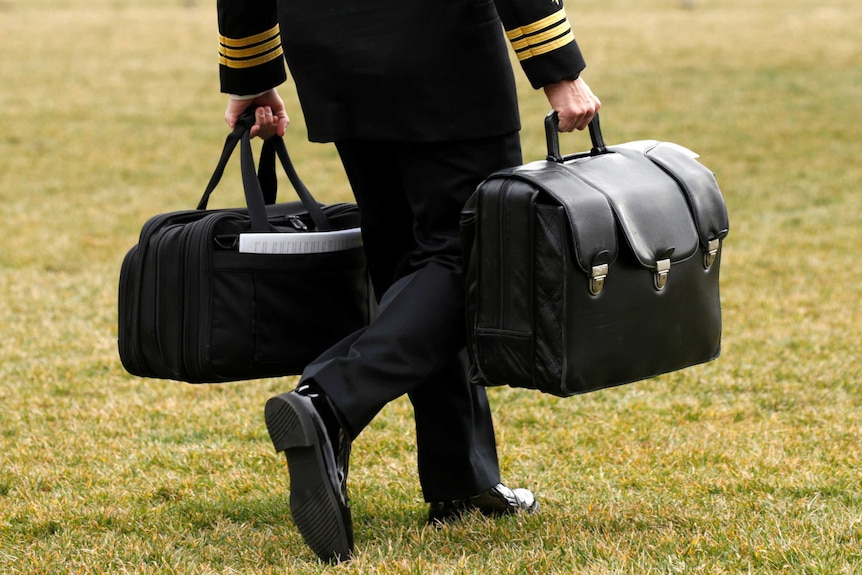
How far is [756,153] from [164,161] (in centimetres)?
512

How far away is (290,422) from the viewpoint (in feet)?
8.74

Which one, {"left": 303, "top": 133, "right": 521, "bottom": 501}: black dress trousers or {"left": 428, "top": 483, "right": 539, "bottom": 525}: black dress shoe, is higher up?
{"left": 303, "top": 133, "right": 521, "bottom": 501}: black dress trousers

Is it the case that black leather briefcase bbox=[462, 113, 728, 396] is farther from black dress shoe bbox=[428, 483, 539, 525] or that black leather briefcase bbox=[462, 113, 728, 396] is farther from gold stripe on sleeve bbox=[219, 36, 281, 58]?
gold stripe on sleeve bbox=[219, 36, 281, 58]

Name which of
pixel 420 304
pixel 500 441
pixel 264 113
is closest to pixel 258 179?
pixel 264 113

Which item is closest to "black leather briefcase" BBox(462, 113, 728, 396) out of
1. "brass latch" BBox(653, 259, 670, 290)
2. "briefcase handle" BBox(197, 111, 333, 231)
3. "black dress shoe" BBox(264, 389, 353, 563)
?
"brass latch" BBox(653, 259, 670, 290)

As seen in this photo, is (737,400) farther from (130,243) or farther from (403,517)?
(130,243)

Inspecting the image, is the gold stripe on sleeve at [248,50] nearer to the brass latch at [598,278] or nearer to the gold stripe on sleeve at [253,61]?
the gold stripe on sleeve at [253,61]

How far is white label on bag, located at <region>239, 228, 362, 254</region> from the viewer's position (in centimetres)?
295

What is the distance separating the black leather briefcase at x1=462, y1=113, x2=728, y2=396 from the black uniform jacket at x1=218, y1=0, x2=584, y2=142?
0.16 meters

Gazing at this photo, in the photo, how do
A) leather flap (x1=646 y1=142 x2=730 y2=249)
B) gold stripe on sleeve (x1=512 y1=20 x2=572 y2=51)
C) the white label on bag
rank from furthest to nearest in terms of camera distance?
the white label on bag
leather flap (x1=646 y1=142 x2=730 y2=249)
gold stripe on sleeve (x1=512 y1=20 x2=572 y2=51)

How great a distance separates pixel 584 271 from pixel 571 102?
39 cm

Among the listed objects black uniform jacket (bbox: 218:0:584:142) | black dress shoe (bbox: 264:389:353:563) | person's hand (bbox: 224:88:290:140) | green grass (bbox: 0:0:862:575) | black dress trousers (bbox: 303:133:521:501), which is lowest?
green grass (bbox: 0:0:862:575)

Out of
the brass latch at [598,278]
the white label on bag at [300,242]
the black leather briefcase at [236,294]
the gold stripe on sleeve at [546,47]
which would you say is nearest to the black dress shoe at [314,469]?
the black leather briefcase at [236,294]

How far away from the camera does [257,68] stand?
3.24 metres
